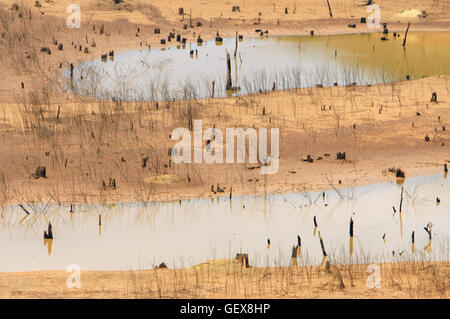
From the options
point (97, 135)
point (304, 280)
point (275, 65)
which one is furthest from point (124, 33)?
point (304, 280)

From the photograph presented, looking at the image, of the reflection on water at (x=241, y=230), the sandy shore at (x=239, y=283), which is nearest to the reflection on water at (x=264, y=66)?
the reflection on water at (x=241, y=230)

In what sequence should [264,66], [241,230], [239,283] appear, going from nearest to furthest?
1. [239,283]
2. [241,230]
3. [264,66]

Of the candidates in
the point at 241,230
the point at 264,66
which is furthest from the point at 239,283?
the point at 264,66

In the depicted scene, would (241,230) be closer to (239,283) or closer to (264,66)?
(239,283)

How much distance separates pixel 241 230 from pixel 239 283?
221cm

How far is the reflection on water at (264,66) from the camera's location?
17828mm

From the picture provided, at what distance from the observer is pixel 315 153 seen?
46.4ft

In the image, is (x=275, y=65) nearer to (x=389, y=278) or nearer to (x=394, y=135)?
(x=394, y=135)

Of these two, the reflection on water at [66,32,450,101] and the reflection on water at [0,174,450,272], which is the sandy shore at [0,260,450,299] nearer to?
the reflection on water at [0,174,450,272]

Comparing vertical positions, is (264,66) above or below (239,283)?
above

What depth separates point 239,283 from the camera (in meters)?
8.73

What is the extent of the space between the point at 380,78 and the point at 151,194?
786 cm

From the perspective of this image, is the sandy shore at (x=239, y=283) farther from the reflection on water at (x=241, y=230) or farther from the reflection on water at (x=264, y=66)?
the reflection on water at (x=264, y=66)

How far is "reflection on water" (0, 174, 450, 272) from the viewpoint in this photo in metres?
9.86
